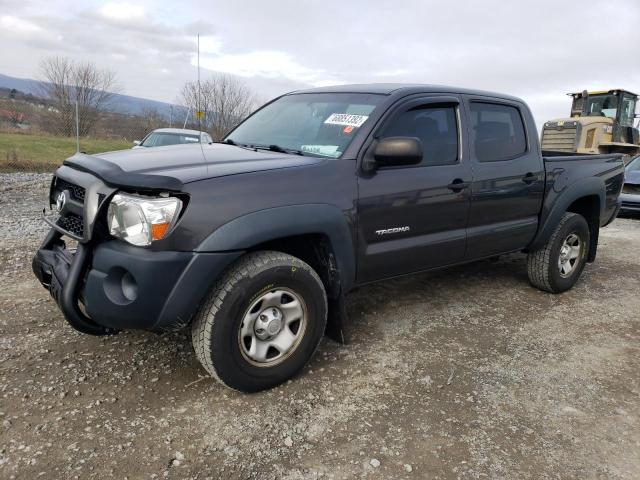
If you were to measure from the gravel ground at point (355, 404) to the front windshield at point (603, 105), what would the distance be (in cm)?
1469

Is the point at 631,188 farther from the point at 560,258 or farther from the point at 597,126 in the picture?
the point at 560,258

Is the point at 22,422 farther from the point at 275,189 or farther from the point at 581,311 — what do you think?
the point at 581,311

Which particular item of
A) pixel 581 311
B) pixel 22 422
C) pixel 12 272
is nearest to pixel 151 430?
pixel 22 422

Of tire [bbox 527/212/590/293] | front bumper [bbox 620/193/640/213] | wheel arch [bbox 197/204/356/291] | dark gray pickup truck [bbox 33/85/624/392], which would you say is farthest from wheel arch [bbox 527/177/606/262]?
front bumper [bbox 620/193/640/213]

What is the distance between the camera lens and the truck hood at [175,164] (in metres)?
2.51

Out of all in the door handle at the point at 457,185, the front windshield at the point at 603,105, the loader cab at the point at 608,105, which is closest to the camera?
the door handle at the point at 457,185

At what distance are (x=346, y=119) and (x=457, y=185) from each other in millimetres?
960

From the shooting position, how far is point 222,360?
2.67 meters

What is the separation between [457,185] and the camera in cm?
364

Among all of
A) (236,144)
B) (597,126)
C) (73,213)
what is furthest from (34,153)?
(597,126)

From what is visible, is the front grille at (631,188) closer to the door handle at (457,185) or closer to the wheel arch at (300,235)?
the door handle at (457,185)

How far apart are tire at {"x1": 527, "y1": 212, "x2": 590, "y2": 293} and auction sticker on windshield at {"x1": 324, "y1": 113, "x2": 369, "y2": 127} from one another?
2.45 m

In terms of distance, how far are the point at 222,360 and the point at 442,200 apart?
1.90 metres

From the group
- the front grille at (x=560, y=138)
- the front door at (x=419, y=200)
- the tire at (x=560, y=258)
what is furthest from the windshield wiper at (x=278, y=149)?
the front grille at (x=560, y=138)
